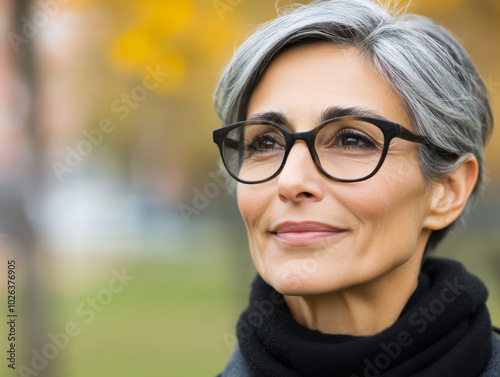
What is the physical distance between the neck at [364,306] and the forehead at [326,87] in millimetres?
646

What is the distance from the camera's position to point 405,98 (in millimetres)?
2291

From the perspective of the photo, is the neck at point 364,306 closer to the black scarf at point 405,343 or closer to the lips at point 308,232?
the black scarf at point 405,343

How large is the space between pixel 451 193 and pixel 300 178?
0.76 meters

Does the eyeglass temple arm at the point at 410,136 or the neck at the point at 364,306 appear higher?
the eyeglass temple arm at the point at 410,136

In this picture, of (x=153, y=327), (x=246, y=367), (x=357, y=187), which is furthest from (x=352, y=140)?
(x=153, y=327)

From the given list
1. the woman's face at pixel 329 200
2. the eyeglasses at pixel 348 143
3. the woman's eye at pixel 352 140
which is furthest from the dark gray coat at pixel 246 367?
the woman's eye at pixel 352 140

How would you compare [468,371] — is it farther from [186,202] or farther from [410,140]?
[186,202]

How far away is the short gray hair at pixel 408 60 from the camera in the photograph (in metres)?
2.30

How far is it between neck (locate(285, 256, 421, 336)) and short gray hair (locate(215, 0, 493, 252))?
450mm

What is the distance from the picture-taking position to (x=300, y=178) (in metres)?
2.14

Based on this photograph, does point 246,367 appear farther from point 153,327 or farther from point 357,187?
point 153,327

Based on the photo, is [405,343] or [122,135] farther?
[122,135]

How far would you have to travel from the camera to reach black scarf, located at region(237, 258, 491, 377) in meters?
2.18

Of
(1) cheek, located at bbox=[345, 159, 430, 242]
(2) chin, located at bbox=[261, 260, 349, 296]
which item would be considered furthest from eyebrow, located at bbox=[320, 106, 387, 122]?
(2) chin, located at bbox=[261, 260, 349, 296]
